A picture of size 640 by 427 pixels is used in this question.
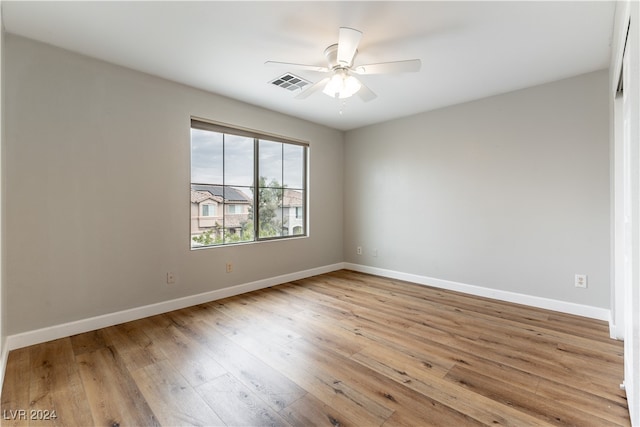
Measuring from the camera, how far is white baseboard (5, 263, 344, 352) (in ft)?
7.46

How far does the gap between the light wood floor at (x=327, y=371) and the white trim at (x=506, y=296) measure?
0.14 metres

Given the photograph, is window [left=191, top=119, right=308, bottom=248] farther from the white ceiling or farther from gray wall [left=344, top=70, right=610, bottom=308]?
gray wall [left=344, top=70, right=610, bottom=308]

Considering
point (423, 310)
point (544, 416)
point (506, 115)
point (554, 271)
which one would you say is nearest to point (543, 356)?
point (544, 416)

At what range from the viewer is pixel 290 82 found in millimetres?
3041

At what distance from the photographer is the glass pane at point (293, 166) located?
4.37 meters

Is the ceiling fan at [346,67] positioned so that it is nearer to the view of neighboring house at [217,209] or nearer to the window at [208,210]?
the view of neighboring house at [217,209]

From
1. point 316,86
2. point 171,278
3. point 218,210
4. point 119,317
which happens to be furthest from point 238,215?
point 316,86

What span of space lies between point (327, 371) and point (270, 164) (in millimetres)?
2930

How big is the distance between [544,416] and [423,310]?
156cm

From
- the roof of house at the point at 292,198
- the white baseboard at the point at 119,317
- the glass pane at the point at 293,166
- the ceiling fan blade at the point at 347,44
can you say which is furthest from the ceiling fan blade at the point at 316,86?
the white baseboard at the point at 119,317

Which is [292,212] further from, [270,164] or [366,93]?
[366,93]

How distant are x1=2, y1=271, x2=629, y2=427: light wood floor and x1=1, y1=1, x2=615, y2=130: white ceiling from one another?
97.3 inches

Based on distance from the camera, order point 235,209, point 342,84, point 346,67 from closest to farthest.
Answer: point 346,67, point 342,84, point 235,209

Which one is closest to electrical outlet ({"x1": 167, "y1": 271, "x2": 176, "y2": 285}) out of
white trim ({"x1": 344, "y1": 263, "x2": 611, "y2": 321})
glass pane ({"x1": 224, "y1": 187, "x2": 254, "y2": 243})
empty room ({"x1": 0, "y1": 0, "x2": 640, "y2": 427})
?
empty room ({"x1": 0, "y1": 0, "x2": 640, "y2": 427})
